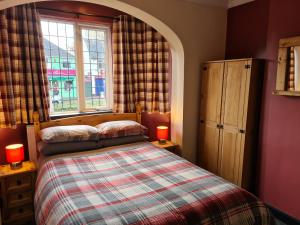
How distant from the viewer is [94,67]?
3.23m

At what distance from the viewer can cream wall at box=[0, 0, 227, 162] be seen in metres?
2.85

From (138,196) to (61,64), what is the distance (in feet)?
7.05

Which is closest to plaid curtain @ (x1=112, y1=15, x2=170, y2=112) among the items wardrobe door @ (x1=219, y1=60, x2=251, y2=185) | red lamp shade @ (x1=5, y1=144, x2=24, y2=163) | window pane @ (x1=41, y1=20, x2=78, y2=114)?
window pane @ (x1=41, y1=20, x2=78, y2=114)

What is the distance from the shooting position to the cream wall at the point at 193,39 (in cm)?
286

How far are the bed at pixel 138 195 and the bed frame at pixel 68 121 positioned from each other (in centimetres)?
48

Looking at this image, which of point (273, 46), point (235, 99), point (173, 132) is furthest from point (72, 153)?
point (273, 46)

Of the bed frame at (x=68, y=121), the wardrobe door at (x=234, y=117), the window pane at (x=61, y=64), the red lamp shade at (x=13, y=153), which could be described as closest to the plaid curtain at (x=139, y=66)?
the bed frame at (x=68, y=121)

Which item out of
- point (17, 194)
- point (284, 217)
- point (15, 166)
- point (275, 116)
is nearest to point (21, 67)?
point (15, 166)

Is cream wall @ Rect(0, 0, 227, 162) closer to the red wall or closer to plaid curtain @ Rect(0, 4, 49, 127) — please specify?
the red wall

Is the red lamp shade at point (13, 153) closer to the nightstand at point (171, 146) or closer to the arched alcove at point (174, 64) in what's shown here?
the nightstand at point (171, 146)

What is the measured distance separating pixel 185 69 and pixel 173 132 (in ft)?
3.16

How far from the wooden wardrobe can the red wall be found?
0.13 m

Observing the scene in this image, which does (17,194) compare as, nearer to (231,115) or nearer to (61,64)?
(61,64)

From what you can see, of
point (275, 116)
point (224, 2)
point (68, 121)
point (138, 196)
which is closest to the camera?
point (138, 196)
